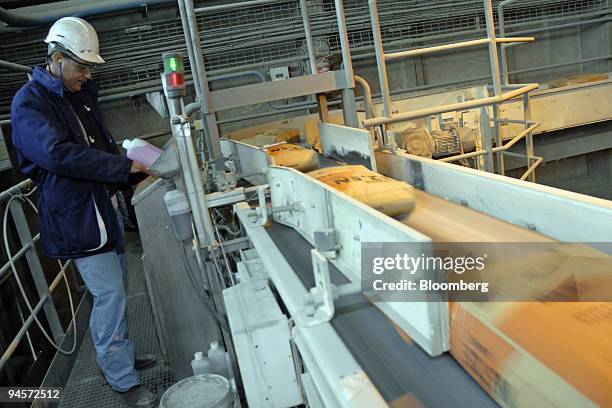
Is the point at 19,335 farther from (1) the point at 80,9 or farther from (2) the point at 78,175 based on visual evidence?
(1) the point at 80,9

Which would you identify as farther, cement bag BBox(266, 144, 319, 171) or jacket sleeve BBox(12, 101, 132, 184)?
cement bag BBox(266, 144, 319, 171)

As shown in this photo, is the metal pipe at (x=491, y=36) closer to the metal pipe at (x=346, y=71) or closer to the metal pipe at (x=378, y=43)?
the metal pipe at (x=378, y=43)

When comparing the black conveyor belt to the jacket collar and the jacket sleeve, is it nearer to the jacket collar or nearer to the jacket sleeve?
the jacket sleeve

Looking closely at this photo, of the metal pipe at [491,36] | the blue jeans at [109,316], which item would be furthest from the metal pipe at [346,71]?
the blue jeans at [109,316]

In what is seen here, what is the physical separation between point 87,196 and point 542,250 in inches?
61.7

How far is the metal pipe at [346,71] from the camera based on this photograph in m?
2.17

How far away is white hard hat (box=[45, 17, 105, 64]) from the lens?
1710 millimetres

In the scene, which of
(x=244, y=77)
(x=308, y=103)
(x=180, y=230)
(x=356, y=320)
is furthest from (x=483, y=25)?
(x=356, y=320)

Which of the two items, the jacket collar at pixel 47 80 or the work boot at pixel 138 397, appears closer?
the jacket collar at pixel 47 80

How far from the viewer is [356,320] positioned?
932 millimetres

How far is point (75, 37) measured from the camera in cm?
172

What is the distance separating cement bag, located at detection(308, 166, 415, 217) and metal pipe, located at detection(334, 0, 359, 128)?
111 cm

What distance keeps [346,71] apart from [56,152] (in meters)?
1.39

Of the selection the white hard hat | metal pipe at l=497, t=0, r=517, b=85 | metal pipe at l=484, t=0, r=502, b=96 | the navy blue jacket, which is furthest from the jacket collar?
metal pipe at l=497, t=0, r=517, b=85
